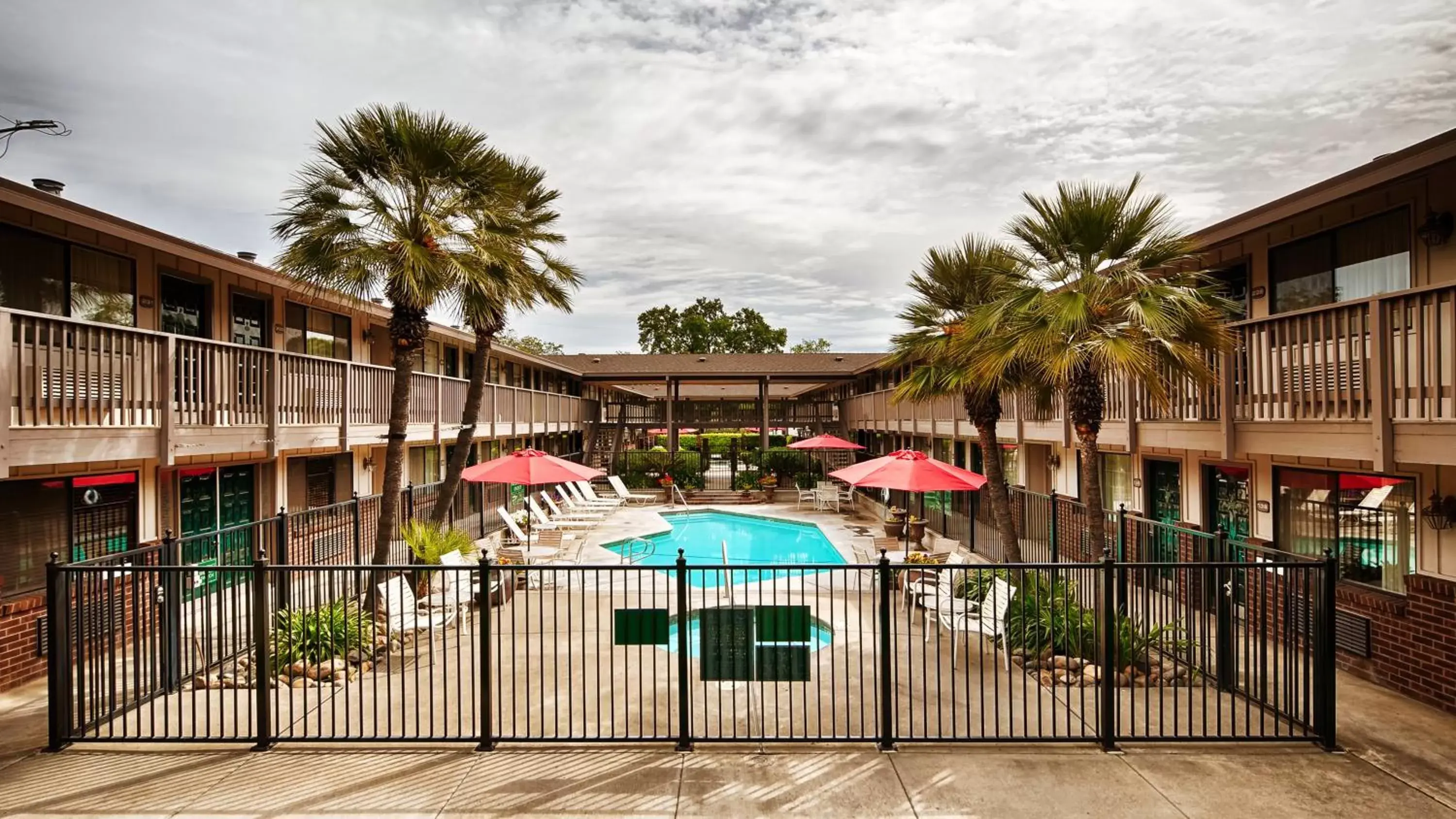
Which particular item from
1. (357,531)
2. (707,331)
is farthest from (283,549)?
(707,331)

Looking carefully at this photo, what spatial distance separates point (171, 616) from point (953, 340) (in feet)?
33.1

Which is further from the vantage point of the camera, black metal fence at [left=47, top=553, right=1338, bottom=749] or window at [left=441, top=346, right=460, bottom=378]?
window at [left=441, top=346, right=460, bottom=378]

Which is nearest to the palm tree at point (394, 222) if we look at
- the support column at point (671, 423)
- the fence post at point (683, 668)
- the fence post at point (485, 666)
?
the fence post at point (485, 666)

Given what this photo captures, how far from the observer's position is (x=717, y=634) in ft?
19.4

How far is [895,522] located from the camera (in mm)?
17703

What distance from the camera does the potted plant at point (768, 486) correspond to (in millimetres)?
25406

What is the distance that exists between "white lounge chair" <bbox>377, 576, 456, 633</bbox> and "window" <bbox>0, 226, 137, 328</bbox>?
4819 mm

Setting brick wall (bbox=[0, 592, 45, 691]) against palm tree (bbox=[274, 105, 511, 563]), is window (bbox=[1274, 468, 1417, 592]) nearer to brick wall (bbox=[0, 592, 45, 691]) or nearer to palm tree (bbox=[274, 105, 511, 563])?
palm tree (bbox=[274, 105, 511, 563])

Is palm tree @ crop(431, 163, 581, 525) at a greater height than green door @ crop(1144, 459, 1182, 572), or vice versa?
palm tree @ crop(431, 163, 581, 525)

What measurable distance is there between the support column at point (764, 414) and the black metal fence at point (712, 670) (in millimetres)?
18553

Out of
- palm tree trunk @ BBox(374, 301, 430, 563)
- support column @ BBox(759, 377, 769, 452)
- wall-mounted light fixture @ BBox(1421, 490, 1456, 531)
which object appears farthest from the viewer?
support column @ BBox(759, 377, 769, 452)

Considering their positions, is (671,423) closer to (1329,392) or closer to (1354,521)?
(1354,521)

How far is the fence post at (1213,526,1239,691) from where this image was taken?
20.3 feet

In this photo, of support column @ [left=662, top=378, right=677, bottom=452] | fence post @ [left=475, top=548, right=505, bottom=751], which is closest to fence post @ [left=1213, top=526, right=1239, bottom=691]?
fence post @ [left=475, top=548, right=505, bottom=751]
